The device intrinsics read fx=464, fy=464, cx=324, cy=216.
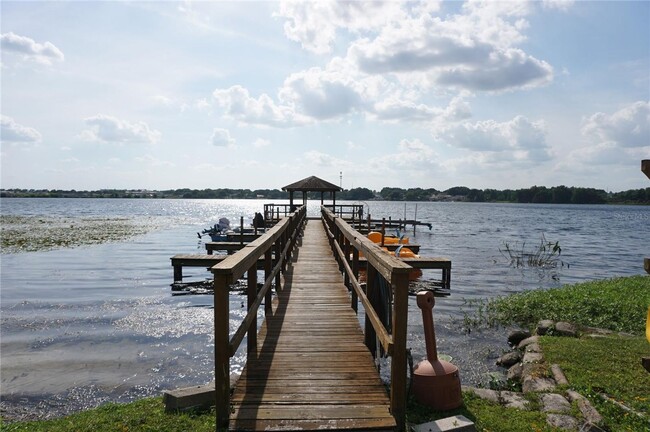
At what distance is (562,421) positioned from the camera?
4867 millimetres

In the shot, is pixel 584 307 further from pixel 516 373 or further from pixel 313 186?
pixel 313 186

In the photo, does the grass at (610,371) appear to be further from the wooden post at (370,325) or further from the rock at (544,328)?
the wooden post at (370,325)

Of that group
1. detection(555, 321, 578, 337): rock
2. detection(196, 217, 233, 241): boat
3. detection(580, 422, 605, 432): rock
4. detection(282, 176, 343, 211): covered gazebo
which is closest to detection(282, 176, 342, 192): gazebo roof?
detection(282, 176, 343, 211): covered gazebo

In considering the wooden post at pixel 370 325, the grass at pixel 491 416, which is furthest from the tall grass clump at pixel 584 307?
the wooden post at pixel 370 325

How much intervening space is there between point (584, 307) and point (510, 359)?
474 cm

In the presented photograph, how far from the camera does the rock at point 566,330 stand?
9297mm

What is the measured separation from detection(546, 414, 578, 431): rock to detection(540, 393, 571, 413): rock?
0.18 m

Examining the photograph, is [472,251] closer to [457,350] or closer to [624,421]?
[457,350]

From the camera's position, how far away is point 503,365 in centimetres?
869

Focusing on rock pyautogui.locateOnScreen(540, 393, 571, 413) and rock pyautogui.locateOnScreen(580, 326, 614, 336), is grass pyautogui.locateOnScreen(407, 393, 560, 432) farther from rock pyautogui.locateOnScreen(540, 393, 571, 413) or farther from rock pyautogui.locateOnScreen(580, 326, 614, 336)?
rock pyautogui.locateOnScreen(580, 326, 614, 336)

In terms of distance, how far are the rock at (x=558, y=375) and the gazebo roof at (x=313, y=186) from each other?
20.4 metres

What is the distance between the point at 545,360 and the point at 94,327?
406 inches

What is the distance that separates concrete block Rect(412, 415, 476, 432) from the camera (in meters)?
4.16

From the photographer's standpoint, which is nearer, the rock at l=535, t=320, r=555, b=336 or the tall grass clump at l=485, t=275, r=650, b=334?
the rock at l=535, t=320, r=555, b=336
